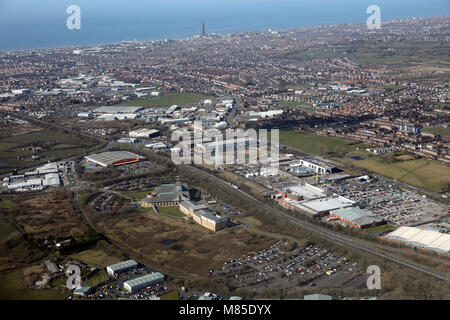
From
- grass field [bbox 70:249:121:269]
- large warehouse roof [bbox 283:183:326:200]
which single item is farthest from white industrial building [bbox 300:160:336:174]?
grass field [bbox 70:249:121:269]

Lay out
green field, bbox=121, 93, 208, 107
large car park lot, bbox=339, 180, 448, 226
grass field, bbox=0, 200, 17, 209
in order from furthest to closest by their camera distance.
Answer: green field, bbox=121, 93, 208, 107
grass field, bbox=0, 200, 17, 209
large car park lot, bbox=339, 180, 448, 226

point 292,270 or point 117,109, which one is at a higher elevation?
point 117,109

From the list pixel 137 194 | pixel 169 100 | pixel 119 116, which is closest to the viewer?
pixel 137 194

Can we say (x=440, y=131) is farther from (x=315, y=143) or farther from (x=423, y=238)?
(x=423, y=238)

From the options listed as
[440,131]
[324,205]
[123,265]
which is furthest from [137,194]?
[440,131]

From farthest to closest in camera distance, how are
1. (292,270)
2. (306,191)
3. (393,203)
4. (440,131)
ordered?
(440,131)
(306,191)
(393,203)
(292,270)

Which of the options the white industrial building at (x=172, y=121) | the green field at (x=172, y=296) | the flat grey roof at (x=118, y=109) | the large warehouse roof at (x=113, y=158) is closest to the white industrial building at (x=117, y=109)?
the flat grey roof at (x=118, y=109)

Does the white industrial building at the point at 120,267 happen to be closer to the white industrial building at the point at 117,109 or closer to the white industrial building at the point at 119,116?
the white industrial building at the point at 119,116

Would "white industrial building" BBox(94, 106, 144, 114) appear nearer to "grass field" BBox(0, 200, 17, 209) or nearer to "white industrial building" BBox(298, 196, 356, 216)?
"grass field" BBox(0, 200, 17, 209)
